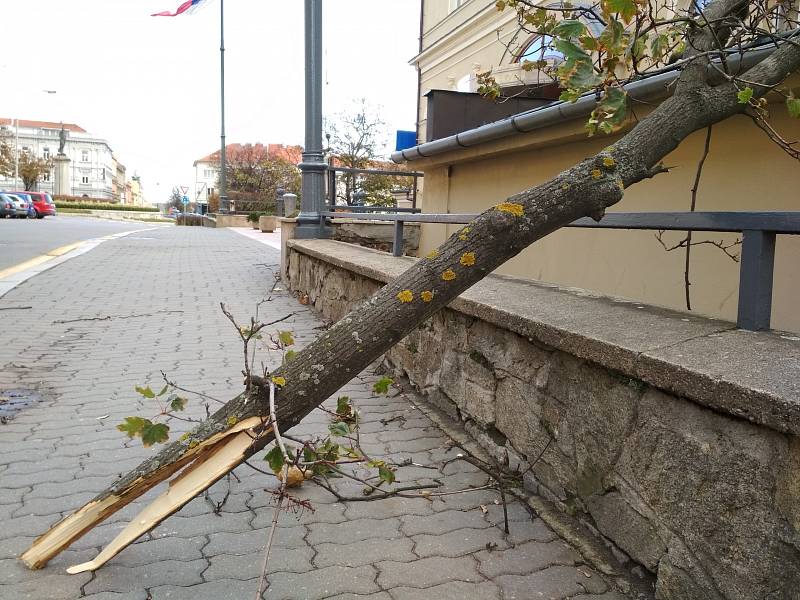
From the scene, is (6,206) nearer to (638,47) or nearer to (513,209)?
(638,47)

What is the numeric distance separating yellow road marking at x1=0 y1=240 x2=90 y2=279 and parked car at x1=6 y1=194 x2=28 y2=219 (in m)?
28.3

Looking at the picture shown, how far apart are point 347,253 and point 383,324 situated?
14.3 feet

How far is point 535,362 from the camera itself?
8.95ft

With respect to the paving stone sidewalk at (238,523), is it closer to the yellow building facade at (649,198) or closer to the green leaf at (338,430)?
the green leaf at (338,430)

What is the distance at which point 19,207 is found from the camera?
40312 millimetres

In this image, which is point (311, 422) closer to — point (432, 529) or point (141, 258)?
point (432, 529)

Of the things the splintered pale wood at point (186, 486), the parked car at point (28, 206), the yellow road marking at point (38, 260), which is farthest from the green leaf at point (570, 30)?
the parked car at point (28, 206)

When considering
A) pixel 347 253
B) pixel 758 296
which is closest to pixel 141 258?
pixel 347 253

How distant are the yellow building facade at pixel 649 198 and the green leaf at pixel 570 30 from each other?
834 mm

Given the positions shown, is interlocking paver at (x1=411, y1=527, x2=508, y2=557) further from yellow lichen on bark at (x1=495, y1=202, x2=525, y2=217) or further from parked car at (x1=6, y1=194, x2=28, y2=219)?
parked car at (x1=6, y1=194, x2=28, y2=219)

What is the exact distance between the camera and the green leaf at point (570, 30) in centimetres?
218

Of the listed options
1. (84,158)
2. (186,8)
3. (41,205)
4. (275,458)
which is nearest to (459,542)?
(275,458)

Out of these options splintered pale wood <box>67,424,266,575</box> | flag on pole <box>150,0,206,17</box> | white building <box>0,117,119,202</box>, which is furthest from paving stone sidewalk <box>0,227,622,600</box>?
white building <box>0,117,119,202</box>

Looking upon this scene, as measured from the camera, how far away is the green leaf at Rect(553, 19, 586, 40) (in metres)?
2.18
